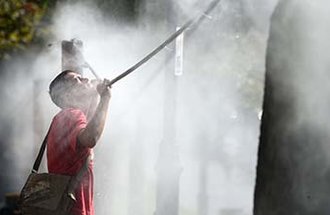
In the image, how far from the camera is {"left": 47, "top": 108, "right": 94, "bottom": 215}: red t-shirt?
5129 mm

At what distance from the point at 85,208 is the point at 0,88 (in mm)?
7485

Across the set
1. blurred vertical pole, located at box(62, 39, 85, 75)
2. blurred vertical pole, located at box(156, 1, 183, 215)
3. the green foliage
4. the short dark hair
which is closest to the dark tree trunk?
the short dark hair

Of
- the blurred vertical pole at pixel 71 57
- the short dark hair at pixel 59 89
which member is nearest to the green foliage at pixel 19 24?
the blurred vertical pole at pixel 71 57

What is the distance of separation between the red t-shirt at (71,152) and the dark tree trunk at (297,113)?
112 centimetres

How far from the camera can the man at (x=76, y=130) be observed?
4.98 m

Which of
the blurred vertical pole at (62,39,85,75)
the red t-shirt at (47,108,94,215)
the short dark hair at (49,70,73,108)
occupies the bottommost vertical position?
the red t-shirt at (47,108,94,215)

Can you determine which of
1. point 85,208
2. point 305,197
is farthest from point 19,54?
point 305,197

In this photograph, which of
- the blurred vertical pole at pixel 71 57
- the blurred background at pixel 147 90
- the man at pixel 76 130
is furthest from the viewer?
the blurred background at pixel 147 90

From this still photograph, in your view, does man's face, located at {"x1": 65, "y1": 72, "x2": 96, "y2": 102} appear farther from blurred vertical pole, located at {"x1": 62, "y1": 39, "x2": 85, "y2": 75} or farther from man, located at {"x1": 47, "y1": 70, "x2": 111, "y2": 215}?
blurred vertical pole, located at {"x1": 62, "y1": 39, "x2": 85, "y2": 75}

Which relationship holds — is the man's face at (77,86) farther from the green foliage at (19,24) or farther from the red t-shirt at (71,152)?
the green foliage at (19,24)

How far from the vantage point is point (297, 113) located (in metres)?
4.85

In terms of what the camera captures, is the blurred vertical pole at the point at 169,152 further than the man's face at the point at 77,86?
Yes

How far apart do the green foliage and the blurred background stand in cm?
1

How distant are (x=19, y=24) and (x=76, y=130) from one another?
5088 mm
